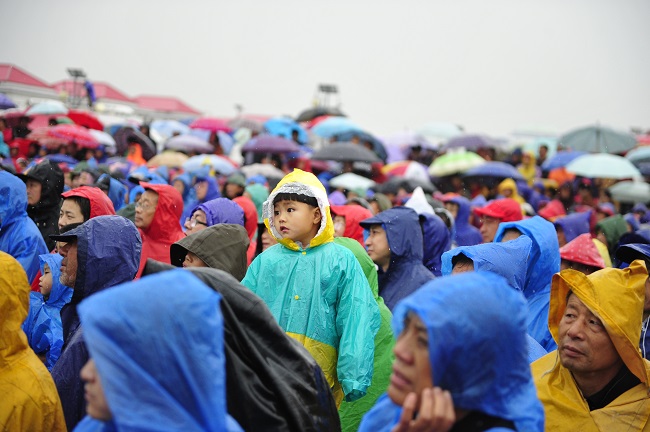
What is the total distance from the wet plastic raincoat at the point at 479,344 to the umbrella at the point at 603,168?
533 inches

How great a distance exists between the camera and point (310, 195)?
488cm

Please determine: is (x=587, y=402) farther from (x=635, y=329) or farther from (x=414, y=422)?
(x=414, y=422)

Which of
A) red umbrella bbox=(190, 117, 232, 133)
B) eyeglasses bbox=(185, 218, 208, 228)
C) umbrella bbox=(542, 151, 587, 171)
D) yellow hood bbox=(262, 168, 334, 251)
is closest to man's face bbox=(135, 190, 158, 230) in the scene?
eyeglasses bbox=(185, 218, 208, 228)

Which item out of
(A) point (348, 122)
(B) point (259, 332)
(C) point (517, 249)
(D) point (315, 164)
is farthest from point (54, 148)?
(B) point (259, 332)

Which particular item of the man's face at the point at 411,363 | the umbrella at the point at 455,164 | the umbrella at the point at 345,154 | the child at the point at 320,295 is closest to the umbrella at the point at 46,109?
the umbrella at the point at 345,154

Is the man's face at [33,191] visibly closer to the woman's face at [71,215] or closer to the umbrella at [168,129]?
the woman's face at [71,215]

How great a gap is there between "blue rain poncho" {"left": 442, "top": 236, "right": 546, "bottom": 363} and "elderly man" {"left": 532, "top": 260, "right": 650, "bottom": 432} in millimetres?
973

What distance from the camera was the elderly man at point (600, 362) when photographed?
3.57 m

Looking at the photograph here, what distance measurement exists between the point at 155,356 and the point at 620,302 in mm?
2567

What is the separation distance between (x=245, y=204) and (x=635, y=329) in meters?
4.95

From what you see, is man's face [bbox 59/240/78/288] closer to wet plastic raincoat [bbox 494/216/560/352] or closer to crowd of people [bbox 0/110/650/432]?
crowd of people [bbox 0/110/650/432]

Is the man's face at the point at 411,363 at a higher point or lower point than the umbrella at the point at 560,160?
higher

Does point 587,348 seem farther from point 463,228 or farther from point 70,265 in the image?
point 463,228

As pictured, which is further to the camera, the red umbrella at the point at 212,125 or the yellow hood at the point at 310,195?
the red umbrella at the point at 212,125
